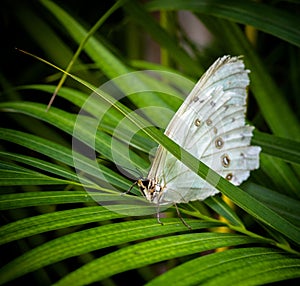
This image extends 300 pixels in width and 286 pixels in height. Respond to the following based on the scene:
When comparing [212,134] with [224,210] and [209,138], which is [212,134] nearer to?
[209,138]

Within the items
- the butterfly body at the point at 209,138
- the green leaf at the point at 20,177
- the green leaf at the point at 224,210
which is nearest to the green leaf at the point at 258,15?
the butterfly body at the point at 209,138

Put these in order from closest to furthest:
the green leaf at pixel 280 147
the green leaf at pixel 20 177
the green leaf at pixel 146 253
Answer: the green leaf at pixel 146 253 < the green leaf at pixel 20 177 < the green leaf at pixel 280 147

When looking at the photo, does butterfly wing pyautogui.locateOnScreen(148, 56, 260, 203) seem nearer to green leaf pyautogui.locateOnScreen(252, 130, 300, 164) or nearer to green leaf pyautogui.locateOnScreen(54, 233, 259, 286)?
green leaf pyautogui.locateOnScreen(252, 130, 300, 164)

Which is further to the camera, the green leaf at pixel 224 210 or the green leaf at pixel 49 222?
the green leaf at pixel 224 210

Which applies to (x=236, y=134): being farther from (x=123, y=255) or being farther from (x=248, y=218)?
(x=123, y=255)

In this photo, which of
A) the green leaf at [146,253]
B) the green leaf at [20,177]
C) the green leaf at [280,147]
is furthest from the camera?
the green leaf at [280,147]

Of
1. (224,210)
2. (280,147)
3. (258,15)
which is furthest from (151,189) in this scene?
(258,15)

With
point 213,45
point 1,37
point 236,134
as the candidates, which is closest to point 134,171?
point 236,134

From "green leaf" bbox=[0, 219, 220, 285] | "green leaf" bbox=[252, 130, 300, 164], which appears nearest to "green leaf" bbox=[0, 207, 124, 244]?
"green leaf" bbox=[0, 219, 220, 285]

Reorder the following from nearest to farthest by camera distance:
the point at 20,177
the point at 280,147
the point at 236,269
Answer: the point at 236,269
the point at 20,177
the point at 280,147

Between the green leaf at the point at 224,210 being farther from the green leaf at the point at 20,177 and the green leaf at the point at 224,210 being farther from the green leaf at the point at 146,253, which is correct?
the green leaf at the point at 20,177
